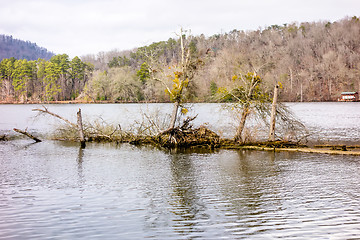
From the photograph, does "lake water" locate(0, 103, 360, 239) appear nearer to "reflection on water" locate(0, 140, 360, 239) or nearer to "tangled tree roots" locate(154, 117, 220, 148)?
"reflection on water" locate(0, 140, 360, 239)

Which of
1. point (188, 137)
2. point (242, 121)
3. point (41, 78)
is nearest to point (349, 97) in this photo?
point (41, 78)

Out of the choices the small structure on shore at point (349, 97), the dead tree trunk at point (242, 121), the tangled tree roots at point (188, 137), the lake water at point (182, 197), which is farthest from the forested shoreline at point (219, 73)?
the lake water at point (182, 197)

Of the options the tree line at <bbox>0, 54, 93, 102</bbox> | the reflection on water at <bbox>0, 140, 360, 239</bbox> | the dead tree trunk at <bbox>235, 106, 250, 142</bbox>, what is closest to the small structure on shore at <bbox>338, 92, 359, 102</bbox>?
the tree line at <bbox>0, 54, 93, 102</bbox>

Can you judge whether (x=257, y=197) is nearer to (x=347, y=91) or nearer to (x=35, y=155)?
(x=35, y=155)

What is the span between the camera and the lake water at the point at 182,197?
32.5 ft

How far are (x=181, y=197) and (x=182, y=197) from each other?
37mm

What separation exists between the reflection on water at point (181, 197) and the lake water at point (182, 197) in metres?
0.03

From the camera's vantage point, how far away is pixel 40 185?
1549 centimetres

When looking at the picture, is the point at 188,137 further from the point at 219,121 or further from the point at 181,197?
the point at 219,121

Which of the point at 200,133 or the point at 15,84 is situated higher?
the point at 15,84

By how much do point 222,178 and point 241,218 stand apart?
18.5 ft

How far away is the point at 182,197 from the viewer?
1326 cm

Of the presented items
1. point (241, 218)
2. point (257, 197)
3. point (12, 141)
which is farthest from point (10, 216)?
point (12, 141)

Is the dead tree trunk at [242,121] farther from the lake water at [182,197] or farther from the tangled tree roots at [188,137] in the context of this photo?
the lake water at [182,197]
